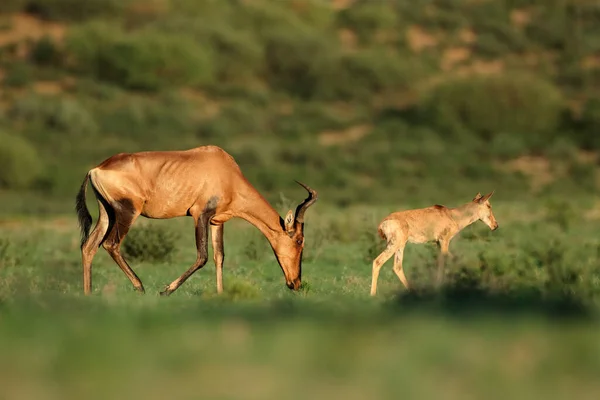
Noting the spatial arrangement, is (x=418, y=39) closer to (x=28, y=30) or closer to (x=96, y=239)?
(x=28, y=30)

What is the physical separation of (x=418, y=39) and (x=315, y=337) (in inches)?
1992

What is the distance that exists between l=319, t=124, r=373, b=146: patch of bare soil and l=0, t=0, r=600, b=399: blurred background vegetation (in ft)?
0.65

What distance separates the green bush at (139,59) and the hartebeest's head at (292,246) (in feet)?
121

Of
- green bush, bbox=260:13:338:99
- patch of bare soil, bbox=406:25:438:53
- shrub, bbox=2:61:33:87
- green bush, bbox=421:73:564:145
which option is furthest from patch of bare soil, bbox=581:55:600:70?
shrub, bbox=2:61:33:87

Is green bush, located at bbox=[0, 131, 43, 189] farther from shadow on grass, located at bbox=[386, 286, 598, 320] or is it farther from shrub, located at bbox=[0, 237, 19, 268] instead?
shadow on grass, located at bbox=[386, 286, 598, 320]

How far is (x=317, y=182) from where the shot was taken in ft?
122

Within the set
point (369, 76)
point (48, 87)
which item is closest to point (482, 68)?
point (369, 76)

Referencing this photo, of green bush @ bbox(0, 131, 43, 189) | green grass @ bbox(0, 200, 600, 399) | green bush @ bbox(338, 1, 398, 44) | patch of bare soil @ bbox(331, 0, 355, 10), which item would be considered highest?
patch of bare soil @ bbox(331, 0, 355, 10)

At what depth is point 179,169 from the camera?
41.0 ft

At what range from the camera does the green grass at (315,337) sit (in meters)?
6.65

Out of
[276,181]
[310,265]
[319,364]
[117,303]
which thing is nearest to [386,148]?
[276,181]

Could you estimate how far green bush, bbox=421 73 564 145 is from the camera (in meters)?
46.3

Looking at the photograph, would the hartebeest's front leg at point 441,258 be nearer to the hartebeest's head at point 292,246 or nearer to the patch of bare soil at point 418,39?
the hartebeest's head at point 292,246

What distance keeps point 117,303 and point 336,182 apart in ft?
89.2
